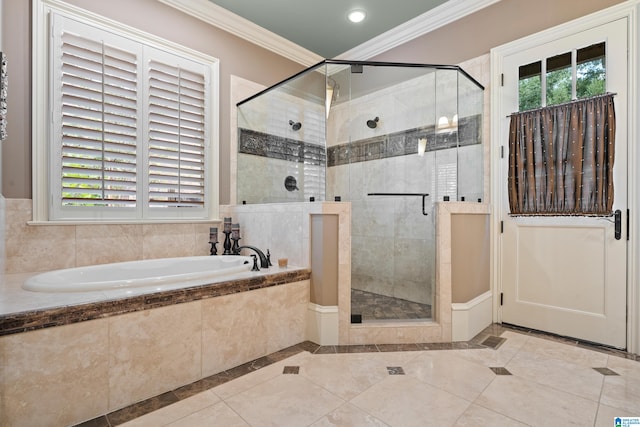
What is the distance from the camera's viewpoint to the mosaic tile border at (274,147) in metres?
2.96

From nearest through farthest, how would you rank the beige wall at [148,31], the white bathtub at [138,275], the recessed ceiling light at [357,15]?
the white bathtub at [138,275] < the beige wall at [148,31] < the recessed ceiling light at [357,15]

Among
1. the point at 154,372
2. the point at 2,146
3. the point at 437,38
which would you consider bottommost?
the point at 154,372

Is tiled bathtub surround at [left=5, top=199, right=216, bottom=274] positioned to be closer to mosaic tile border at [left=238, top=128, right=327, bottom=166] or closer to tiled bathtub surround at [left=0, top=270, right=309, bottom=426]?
mosaic tile border at [left=238, top=128, right=327, bottom=166]

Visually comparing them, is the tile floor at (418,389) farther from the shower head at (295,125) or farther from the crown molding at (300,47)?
the crown molding at (300,47)

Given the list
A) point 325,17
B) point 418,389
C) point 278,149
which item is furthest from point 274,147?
point 418,389

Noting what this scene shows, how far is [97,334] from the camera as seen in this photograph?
1483mm

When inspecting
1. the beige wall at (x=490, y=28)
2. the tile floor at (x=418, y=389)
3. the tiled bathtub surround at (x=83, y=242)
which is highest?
the beige wall at (x=490, y=28)

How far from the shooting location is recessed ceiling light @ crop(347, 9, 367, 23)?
312 centimetres

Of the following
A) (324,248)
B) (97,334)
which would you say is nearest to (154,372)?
(97,334)

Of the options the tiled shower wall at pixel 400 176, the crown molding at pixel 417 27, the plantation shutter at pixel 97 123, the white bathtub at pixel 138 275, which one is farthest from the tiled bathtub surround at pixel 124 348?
the crown molding at pixel 417 27

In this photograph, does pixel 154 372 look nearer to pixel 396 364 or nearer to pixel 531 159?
pixel 396 364

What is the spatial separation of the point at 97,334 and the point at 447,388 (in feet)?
5.98

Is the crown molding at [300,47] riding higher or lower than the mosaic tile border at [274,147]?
higher

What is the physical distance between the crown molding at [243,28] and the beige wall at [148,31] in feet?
0.17
